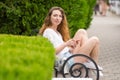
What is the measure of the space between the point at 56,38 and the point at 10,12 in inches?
106

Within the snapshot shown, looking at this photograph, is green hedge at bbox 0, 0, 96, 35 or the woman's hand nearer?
the woman's hand

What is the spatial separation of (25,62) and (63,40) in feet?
14.2

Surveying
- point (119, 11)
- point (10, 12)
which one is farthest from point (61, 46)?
point (119, 11)

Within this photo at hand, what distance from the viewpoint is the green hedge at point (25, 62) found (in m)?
3.42

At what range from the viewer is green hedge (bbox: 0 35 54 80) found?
3420 millimetres

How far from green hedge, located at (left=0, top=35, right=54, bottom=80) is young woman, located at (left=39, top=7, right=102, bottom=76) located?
2909 millimetres

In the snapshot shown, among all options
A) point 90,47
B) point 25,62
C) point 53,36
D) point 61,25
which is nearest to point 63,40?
point 61,25

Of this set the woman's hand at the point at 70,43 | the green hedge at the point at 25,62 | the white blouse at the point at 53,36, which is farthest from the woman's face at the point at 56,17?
the green hedge at the point at 25,62

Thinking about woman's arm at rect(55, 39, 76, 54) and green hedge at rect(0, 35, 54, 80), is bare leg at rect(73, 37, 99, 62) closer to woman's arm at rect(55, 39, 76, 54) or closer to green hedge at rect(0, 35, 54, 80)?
woman's arm at rect(55, 39, 76, 54)

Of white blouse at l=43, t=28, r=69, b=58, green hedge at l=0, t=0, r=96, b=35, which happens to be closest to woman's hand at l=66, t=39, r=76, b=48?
white blouse at l=43, t=28, r=69, b=58

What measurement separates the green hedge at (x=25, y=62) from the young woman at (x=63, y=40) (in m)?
2.91

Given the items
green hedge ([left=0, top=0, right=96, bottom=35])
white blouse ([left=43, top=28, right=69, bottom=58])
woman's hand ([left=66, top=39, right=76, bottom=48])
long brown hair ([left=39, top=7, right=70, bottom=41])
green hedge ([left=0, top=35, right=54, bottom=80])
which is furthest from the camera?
green hedge ([left=0, top=0, right=96, bottom=35])

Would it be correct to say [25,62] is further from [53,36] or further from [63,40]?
[63,40]

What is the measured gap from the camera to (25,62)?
3.74 metres
